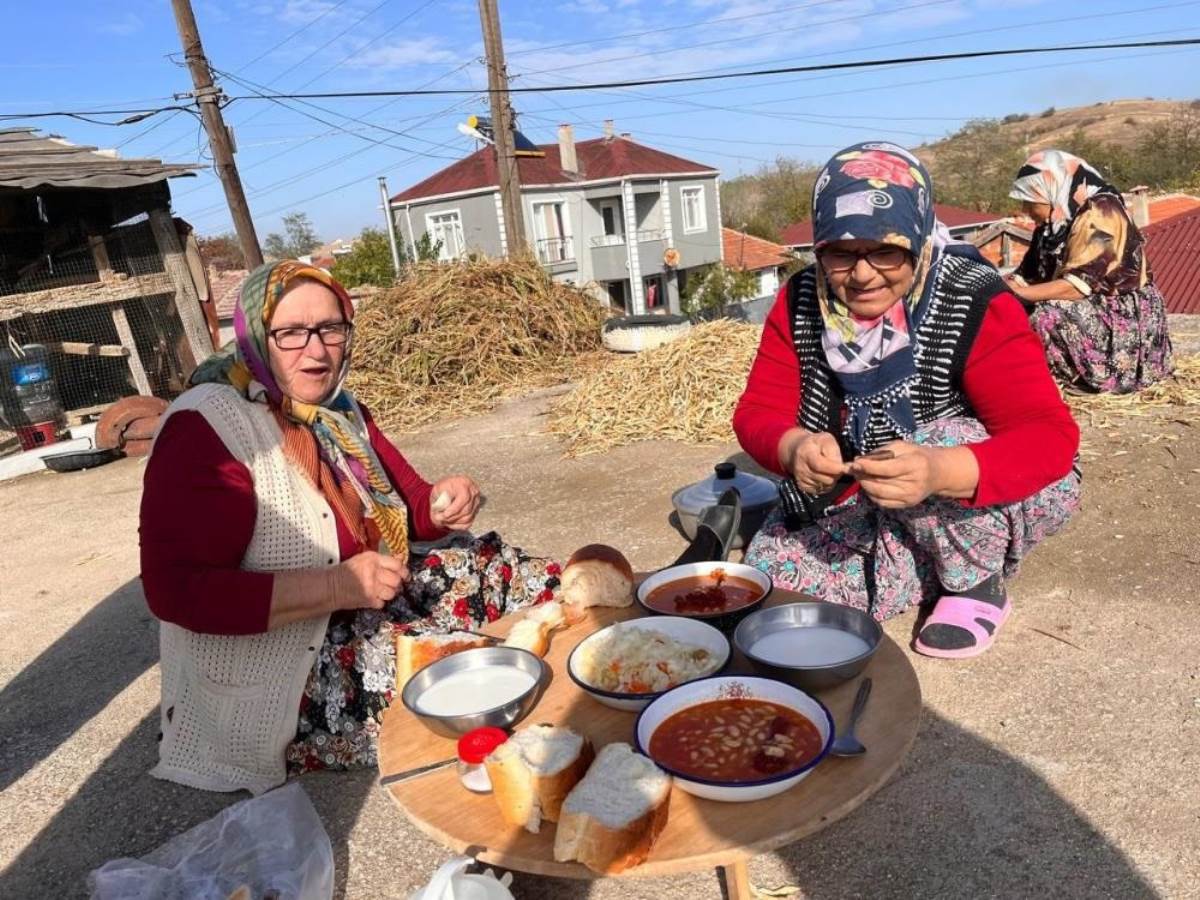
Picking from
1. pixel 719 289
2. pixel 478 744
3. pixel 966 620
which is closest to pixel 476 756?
pixel 478 744

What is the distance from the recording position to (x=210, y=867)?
6.30 ft

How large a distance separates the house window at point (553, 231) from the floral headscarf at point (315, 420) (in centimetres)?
2821

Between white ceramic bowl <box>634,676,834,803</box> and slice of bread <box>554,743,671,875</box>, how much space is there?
67 millimetres

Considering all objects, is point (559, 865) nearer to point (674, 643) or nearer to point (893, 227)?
point (674, 643)

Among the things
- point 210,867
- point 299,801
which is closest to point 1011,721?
point 299,801

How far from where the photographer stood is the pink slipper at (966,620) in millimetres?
2752

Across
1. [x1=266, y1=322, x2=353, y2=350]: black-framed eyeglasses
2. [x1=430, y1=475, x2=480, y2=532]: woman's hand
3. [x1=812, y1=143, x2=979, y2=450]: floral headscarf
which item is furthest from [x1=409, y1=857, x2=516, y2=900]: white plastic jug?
[x1=812, y1=143, x2=979, y2=450]: floral headscarf

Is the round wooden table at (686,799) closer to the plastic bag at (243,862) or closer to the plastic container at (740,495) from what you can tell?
the plastic bag at (243,862)

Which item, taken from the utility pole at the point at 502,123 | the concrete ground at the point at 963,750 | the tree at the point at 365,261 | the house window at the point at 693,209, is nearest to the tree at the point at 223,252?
the tree at the point at 365,261

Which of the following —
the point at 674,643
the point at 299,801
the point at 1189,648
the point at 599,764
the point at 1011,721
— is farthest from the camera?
the point at 1189,648

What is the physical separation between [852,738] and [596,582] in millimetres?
894

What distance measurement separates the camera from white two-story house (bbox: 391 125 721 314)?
98.6 ft

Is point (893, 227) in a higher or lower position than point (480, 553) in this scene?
higher

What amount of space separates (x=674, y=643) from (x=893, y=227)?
124cm
